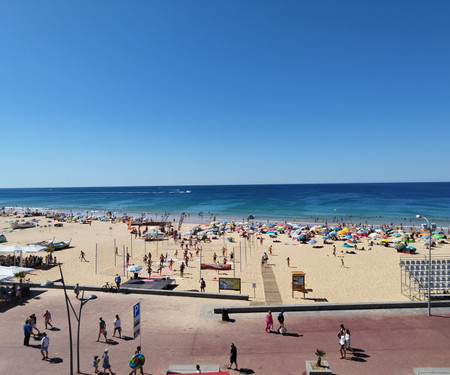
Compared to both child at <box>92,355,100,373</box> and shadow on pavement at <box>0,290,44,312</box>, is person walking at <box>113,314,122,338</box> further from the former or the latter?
shadow on pavement at <box>0,290,44,312</box>

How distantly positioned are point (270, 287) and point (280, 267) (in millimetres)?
5840

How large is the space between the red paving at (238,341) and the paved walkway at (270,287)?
3.44 meters

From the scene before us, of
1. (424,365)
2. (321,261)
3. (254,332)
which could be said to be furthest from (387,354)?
(321,261)

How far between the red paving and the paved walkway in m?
3.44

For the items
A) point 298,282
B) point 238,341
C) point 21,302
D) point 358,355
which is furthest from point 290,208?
point 358,355

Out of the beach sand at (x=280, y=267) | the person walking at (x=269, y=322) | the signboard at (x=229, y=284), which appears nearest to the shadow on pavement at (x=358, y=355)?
the person walking at (x=269, y=322)

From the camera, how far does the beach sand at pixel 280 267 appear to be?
19141 millimetres

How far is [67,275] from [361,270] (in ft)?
76.4

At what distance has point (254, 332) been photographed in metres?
12.4

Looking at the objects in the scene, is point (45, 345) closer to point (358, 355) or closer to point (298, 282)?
point (358, 355)

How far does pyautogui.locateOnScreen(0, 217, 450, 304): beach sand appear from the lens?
19.1 m

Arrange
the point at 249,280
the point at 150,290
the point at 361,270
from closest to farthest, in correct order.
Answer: the point at 150,290 → the point at 249,280 → the point at 361,270

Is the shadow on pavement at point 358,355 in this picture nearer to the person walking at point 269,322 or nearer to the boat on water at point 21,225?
the person walking at point 269,322

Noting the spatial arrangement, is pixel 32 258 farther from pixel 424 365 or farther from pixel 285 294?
pixel 424 365
